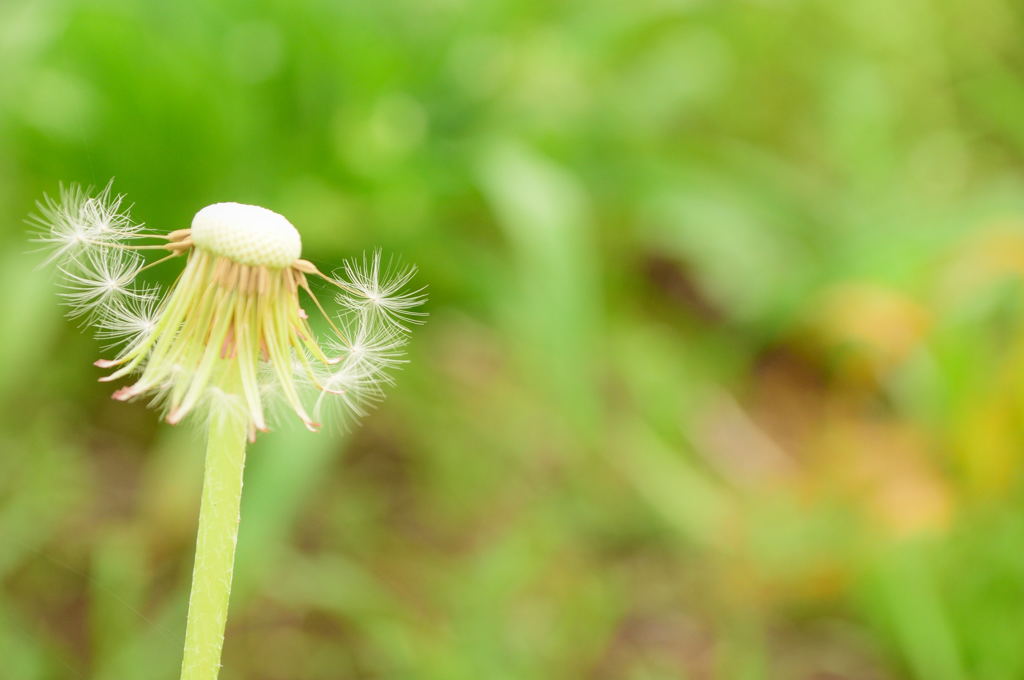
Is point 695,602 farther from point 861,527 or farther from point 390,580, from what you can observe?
point 390,580

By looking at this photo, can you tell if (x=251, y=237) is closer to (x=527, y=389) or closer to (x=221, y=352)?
(x=221, y=352)

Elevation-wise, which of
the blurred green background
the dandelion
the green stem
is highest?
the blurred green background

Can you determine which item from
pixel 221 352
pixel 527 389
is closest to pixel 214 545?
pixel 221 352

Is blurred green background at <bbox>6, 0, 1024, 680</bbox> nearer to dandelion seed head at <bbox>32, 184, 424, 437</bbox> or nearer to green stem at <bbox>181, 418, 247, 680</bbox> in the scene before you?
dandelion seed head at <bbox>32, 184, 424, 437</bbox>

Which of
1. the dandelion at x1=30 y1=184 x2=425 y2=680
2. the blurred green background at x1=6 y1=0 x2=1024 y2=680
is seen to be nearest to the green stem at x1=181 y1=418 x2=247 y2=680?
the dandelion at x1=30 y1=184 x2=425 y2=680

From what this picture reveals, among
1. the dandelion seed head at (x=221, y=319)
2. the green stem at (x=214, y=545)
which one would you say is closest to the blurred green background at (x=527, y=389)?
the dandelion seed head at (x=221, y=319)

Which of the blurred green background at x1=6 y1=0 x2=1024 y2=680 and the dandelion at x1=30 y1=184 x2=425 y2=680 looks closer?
the dandelion at x1=30 y1=184 x2=425 y2=680

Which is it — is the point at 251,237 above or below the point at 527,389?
below
